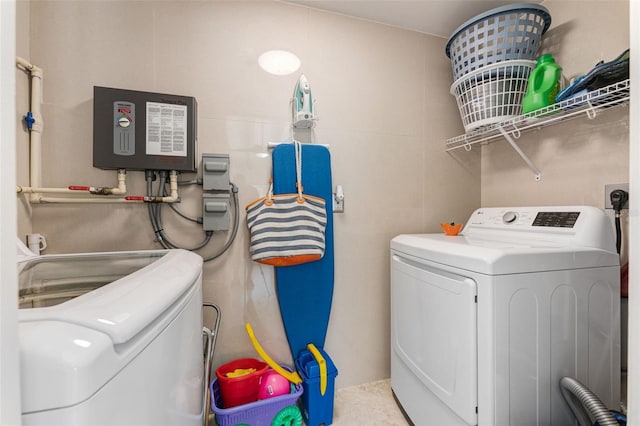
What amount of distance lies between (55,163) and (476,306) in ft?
6.06

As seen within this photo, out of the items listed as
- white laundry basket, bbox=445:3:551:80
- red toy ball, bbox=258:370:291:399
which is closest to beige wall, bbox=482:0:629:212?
white laundry basket, bbox=445:3:551:80

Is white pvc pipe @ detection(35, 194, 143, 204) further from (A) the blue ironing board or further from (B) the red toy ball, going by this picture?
(B) the red toy ball

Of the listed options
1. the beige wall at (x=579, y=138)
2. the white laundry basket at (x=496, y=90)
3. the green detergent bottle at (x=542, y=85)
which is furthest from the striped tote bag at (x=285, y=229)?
the beige wall at (x=579, y=138)

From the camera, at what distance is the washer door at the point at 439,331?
38.5 inches

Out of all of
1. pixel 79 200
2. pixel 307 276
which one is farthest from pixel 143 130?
pixel 307 276

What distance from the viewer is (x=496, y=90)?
4.49 ft

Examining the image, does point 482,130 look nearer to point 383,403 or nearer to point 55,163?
point 383,403

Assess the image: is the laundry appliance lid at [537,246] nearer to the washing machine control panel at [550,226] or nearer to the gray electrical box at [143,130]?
the washing machine control panel at [550,226]

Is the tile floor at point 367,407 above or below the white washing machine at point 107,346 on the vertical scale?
below

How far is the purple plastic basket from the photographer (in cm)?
118

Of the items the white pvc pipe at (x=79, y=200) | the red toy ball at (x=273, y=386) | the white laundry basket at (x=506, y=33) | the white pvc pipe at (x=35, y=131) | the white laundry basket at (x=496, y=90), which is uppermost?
the white laundry basket at (x=506, y=33)

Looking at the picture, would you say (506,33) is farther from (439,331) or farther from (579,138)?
(439,331)

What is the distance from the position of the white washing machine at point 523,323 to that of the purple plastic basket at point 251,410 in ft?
2.17

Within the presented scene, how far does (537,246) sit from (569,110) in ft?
2.17
